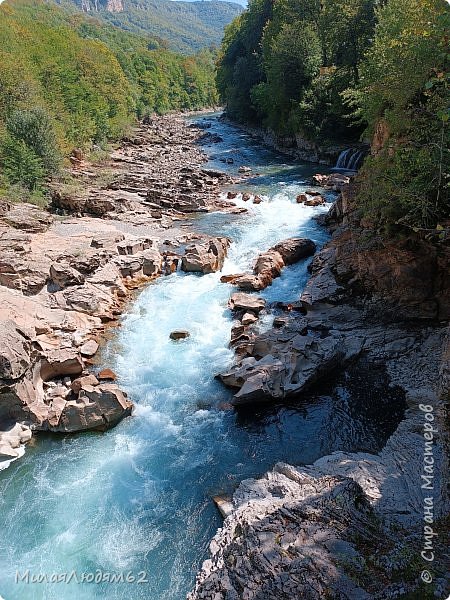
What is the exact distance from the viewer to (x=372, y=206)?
451 inches

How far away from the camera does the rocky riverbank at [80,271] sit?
9.78 m

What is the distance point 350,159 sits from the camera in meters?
28.6

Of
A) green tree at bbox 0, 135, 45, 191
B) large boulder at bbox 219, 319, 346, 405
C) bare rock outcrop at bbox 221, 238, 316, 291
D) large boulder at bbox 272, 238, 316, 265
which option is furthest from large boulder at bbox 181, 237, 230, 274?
green tree at bbox 0, 135, 45, 191

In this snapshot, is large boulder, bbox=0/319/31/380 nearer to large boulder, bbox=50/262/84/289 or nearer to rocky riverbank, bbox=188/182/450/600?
large boulder, bbox=50/262/84/289

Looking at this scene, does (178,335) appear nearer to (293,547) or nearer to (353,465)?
(353,465)

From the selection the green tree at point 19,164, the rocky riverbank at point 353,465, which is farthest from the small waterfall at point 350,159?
the green tree at point 19,164

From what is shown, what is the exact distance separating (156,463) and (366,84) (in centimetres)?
1633

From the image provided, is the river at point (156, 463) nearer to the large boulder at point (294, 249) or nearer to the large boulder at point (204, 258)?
the large boulder at point (204, 258)

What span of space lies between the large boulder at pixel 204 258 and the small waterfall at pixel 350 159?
48.2ft

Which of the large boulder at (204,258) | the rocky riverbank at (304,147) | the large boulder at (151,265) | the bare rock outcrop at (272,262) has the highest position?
the rocky riverbank at (304,147)

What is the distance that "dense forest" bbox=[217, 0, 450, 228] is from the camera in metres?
9.98

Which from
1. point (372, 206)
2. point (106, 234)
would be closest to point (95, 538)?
point (372, 206)

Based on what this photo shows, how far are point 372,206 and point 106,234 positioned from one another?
434 inches

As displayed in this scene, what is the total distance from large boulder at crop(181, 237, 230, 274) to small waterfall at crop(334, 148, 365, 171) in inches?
579
